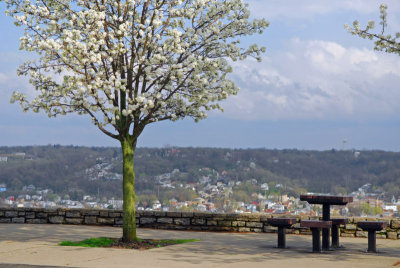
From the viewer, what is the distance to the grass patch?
14.3 metres

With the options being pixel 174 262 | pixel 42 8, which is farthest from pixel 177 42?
pixel 174 262

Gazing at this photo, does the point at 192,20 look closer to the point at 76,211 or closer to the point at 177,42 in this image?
the point at 177,42

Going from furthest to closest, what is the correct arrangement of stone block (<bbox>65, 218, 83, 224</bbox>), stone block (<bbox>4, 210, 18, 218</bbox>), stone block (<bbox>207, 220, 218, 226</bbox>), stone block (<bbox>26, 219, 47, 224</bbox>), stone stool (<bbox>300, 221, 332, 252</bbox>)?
1. stone block (<bbox>4, 210, 18, 218</bbox>)
2. stone block (<bbox>26, 219, 47, 224</bbox>)
3. stone block (<bbox>65, 218, 83, 224</bbox>)
4. stone block (<bbox>207, 220, 218, 226</bbox>)
5. stone stool (<bbox>300, 221, 332, 252</bbox>)

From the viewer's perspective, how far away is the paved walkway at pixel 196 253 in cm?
1139

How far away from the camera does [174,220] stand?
18812 mm

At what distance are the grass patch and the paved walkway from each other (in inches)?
19.5

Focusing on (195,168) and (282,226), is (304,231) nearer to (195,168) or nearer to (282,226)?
(282,226)

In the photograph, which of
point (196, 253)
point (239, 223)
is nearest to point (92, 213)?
point (239, 223)

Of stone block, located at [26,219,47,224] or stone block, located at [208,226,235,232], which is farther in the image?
stone block, located at [26,219,47,224]

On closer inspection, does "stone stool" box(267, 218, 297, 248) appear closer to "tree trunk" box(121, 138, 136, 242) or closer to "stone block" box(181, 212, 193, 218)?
"tree trunk" box(121, 138, 136, 242)

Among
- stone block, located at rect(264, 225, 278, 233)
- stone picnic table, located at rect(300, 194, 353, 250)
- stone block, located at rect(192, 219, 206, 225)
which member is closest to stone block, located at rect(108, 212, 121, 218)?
stone block, located at rect(192, 219, 206, 225)

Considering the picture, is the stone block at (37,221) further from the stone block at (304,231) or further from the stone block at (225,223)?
the stone block at (304,231)

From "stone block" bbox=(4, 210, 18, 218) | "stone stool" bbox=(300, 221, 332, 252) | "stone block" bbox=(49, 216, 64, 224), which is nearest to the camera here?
"stone stool" bbox=(300, 221, 332, 252)

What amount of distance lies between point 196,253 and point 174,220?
19.7 feet
